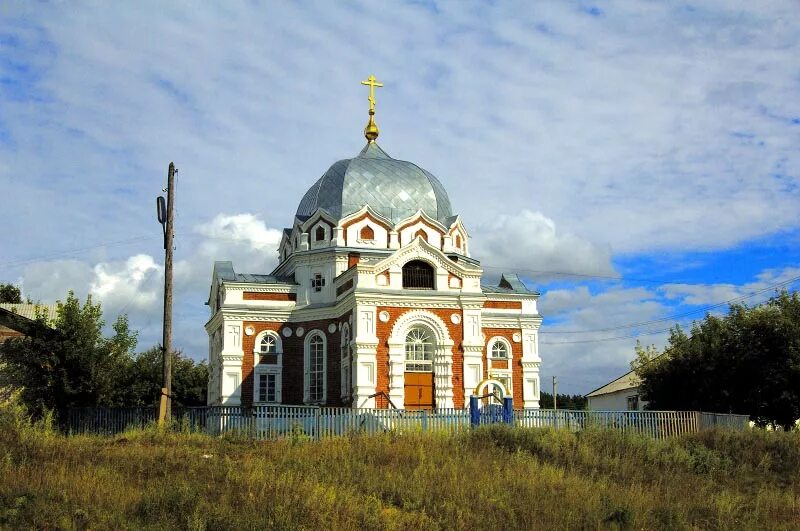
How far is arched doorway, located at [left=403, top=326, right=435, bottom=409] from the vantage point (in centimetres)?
3347

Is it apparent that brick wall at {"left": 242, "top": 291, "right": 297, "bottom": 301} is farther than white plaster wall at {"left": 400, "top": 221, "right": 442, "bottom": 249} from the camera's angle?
No

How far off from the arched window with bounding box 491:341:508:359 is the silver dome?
20.2ft

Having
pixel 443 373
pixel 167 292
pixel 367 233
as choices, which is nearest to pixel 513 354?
pixel 443 373

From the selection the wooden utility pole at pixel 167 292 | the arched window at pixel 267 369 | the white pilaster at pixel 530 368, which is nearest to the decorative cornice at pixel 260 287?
the arched window at pixel 267 369

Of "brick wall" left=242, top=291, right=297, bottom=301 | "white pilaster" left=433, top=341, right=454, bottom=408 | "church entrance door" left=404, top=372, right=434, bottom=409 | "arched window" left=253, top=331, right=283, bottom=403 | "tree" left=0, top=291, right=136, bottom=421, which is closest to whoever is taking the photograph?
"tree" left=0, top=291, right=136, bottom=421

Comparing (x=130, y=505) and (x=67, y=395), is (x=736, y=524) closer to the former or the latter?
(x=130, y=505)

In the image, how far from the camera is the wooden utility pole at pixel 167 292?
22609 mm

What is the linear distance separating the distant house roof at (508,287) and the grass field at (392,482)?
19247 mm

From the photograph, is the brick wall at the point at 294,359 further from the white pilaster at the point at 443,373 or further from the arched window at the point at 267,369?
the white pilaster at the point at 443,373

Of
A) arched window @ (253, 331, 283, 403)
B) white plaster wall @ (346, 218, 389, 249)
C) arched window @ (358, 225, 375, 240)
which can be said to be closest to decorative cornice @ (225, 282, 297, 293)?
arched window @ (253, 331, 283, 403)

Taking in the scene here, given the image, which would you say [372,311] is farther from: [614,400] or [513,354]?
[614,400]

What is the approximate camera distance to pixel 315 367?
1458 inches

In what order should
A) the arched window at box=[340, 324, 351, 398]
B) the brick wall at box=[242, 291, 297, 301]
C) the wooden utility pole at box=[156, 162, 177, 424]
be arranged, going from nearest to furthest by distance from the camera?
the wooden utility pole at box=[156, 162, 177, 424] → the arched window at box=[340, 324, 351, 398] → the brick wall at box=[242, 291, 297, 301]

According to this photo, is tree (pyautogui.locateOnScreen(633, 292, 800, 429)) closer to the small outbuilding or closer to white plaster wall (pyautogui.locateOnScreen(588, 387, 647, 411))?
the small outbuilding
